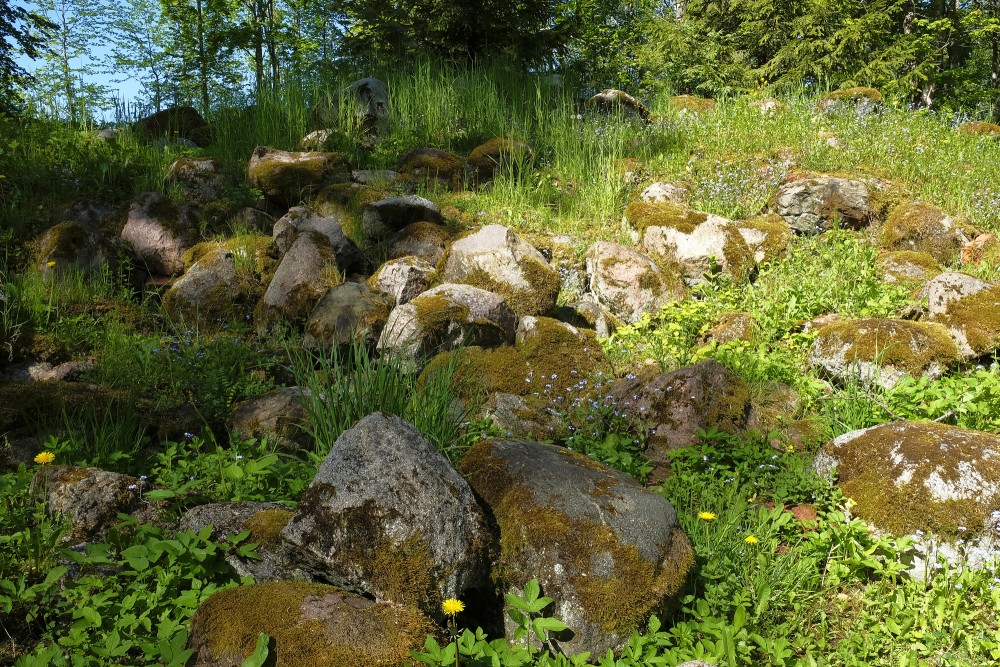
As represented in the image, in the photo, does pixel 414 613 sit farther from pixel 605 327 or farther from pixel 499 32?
pixel 499 32

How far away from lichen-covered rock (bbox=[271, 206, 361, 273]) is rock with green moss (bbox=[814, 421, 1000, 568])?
186 inches

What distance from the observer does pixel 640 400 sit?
4562mm

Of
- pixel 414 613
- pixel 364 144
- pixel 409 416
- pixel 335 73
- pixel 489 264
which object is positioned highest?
pixel 335 73

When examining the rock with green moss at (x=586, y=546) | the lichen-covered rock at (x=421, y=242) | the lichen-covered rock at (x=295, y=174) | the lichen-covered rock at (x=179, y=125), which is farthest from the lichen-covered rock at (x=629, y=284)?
the lichen-covered rock at (x=179, y=125)

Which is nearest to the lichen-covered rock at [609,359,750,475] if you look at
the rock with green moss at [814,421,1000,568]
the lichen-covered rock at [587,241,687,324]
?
the rock with green moss at [814,421,1000,568]

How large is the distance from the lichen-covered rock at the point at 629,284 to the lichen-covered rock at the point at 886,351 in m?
1.67

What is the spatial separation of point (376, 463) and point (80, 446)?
2.11m

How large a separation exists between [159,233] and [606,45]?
35.1 feet

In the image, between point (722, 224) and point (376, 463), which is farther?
point (722, 224)

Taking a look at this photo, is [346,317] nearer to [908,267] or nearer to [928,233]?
[908,267]

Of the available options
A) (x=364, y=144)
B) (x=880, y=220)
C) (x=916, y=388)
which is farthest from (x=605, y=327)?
(x=364, y=144)

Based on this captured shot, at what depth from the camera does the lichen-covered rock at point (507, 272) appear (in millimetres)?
6145

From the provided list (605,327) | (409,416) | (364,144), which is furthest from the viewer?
(364,144)

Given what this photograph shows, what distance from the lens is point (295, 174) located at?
802 cm
